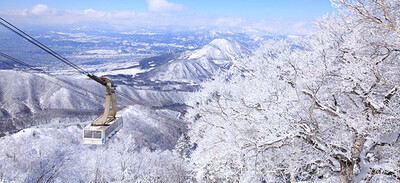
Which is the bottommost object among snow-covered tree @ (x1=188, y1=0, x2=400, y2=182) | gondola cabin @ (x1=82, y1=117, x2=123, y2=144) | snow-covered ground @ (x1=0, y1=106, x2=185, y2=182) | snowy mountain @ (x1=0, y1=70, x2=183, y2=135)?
snowy mountain @ (x1=0, y1=70, x2=183, y2=135)

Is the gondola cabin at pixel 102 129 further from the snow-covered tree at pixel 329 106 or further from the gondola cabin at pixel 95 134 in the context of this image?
the snow-covered tree at pixel 329 106

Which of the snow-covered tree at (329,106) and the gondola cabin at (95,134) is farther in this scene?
the gondola cabin at (95,134)

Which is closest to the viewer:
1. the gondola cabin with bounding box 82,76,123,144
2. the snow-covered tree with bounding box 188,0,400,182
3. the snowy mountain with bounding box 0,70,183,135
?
the snow-covered tree with bounding box 188,0,400,182

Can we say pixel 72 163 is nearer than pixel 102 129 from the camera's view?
No

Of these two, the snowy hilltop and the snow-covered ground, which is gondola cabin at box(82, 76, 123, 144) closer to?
the snowy hilltop

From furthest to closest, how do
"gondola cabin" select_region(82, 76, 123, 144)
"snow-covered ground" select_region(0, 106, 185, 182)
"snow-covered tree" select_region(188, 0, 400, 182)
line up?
"snow-covered ground" select_region(0, 106, 185, 182) → "gondola cabin" select_region(82, 76, 123, 144) → "snow-covered tree" select_region(188, 0, 400, 182)

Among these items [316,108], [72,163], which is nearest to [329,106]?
[316,108]

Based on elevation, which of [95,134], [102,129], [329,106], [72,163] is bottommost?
[72,163]

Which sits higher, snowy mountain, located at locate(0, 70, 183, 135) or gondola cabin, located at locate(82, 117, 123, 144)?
gondola cabin, located at locate(82, 117, 123, 144)

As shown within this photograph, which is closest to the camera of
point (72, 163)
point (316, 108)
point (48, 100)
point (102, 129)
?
point (316, 108)

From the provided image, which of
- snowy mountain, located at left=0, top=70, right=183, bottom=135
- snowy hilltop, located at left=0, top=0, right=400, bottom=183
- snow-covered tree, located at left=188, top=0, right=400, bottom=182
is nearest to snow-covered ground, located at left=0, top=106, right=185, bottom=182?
snowy hilltop, located at left=0, top=0, right=400, bottom=183

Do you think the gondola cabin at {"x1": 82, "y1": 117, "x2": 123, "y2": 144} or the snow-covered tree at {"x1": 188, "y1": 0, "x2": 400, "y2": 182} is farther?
the gondola cabin at {"x1": 82, "y1": 117, "x2": 123, "y2": 144}

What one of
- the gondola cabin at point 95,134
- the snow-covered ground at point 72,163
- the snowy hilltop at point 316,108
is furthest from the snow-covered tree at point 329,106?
the snow-covered ground at point 72,163

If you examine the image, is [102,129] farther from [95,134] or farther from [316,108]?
[316,108]
